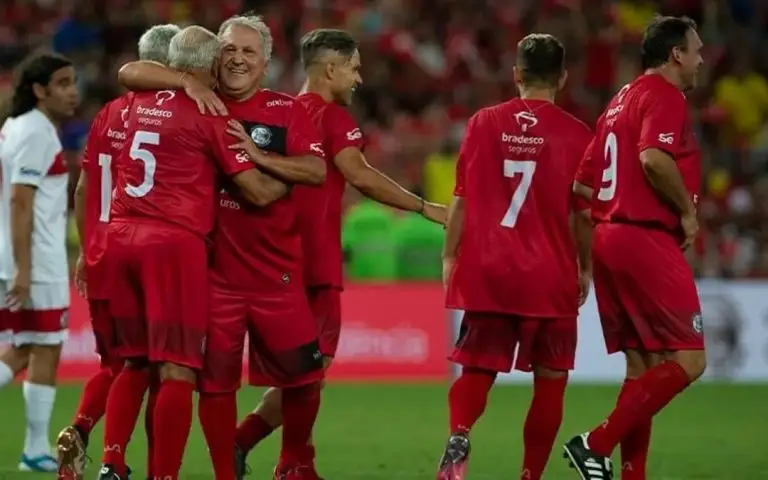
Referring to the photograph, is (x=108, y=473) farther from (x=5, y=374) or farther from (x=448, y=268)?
(x=5, y=374)

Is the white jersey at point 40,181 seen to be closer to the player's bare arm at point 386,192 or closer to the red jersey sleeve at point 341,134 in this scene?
the red jersey sleeve at point 341,134

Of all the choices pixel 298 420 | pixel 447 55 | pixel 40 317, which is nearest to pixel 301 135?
pixel 298 420

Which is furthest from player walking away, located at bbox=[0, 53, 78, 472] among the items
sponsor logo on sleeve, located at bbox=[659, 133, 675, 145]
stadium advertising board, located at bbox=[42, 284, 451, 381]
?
stadium advertising board, located at bbox=[42, 284, 451, 381]

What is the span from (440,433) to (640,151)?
449 centimetres

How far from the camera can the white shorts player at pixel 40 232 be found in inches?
391

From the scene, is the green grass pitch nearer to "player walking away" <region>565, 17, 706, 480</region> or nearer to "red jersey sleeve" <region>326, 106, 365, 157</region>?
"player walking away" <region>565, 17, 706, 480</region>

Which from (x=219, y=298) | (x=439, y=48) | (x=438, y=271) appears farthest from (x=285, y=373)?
(x=439, y=48)

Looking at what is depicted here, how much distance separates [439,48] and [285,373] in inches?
537

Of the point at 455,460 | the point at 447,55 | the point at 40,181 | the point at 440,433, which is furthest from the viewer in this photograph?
the point at 447,55

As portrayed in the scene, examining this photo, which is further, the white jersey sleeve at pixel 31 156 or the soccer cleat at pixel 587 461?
the white jersey sleeve at pixel 31 156

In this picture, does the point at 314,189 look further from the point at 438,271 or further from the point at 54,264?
the point at 438,271

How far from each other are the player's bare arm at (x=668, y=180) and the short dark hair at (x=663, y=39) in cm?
60

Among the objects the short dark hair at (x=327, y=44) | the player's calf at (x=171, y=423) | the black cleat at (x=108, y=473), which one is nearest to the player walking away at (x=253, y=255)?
the player's calf at (x=171, y=423)

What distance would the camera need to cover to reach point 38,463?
9.82m
